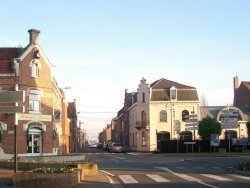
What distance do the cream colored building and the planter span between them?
52.0 m

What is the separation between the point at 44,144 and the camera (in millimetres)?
42438

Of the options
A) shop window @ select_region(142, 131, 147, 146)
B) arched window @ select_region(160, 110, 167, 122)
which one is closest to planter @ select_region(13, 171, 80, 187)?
arched window @ select_region(160, 110, 167, 122)

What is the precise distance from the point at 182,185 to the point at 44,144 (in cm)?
2629

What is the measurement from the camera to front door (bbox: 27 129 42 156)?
1636 inches

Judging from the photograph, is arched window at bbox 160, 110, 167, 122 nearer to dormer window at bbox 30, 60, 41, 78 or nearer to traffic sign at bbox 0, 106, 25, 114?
dormer window at bbox 30, 60, 41, 78

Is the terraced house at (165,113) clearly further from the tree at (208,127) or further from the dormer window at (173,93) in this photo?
the tree at (208,127)

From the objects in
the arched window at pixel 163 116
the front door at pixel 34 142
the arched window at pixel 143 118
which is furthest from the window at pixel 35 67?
the arched window at pixel 163 116

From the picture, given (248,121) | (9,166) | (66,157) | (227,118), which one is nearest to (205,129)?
(248,121)

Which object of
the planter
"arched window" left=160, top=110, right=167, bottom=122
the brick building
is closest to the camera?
the planter

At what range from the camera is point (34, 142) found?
42062 millimetres

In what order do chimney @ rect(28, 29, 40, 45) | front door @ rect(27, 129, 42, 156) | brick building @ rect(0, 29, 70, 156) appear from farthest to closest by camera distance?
chimney @ rect(28, 29, 40, 45) < front door @ rect(27, 129, 42, 156) < brick building @ rect(0, 29, 70, 156)

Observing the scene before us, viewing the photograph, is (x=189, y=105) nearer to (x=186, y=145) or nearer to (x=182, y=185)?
(x=186, y=145)

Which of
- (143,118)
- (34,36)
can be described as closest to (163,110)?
(143,118)

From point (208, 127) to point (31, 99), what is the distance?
32.6 m
